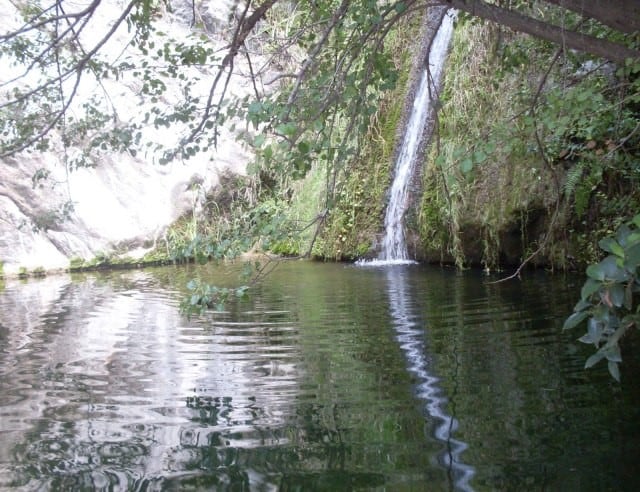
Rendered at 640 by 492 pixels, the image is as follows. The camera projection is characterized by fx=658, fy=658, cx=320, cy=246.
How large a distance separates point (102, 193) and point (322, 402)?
39.7 feet

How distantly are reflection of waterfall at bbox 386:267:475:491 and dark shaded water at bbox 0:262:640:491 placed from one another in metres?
0.01

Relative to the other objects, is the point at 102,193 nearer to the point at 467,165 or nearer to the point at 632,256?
the point at 467,165

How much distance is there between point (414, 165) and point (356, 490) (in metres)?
8.90

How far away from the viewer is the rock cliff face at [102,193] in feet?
42.8

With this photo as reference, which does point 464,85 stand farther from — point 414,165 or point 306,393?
point 306,393

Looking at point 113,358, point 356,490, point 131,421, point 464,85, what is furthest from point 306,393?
point 464,85

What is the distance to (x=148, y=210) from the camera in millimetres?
14672

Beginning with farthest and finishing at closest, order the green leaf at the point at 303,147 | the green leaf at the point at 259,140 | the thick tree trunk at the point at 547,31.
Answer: the thick tree trunk at the point at 547,31 → the green leaf at the point at 303,147 → the green leaf at the point at 259,140

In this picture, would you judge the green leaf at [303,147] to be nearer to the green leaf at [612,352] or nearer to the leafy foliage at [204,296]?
the leafy foliage at [204,296]

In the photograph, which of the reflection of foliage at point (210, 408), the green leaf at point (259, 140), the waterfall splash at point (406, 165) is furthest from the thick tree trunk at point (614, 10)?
the waterfall splash at point (406, 165)

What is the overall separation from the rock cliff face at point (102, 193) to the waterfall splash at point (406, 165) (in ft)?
10.3

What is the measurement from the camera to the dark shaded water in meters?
2.66

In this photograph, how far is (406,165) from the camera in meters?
11.2

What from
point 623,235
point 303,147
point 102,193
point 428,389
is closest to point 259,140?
point 303,147
